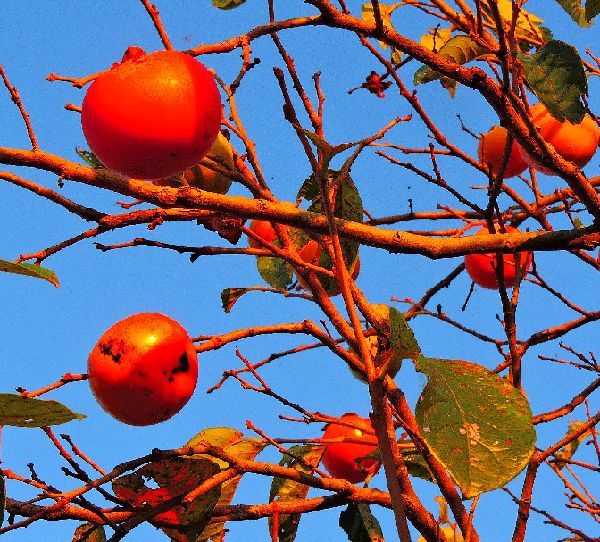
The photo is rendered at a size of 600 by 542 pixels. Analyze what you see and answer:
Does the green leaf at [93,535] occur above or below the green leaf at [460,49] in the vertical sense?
below

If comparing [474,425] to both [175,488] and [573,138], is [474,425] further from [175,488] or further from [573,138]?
[573,138]

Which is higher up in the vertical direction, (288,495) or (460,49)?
(460,49)

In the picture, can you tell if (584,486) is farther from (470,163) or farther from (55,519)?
(55,519)

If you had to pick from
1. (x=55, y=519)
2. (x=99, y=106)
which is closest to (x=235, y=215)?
(x=99, y=106)

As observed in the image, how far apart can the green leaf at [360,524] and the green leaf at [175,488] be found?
0.55m

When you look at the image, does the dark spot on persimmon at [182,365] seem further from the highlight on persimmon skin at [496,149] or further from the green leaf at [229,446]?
the highlight on persimmon skin at [496,149]

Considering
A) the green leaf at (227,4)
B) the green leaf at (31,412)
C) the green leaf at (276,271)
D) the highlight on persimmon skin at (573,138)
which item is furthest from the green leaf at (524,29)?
the green leaf at (31,412)

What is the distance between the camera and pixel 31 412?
98cm

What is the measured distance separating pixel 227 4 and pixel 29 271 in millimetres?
1389

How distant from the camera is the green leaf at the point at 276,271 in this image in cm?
255

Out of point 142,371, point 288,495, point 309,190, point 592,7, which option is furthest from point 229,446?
point 592,7

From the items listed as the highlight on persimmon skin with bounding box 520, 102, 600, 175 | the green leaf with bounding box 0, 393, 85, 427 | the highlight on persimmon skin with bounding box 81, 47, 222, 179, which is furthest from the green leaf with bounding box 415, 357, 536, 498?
the highlight on persimmon skin with bounding box 520, 102, 600, 175

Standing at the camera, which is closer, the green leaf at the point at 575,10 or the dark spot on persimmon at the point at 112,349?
the dark spot on persimmon at the point at 112,349

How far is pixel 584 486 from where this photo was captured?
10.2ft
